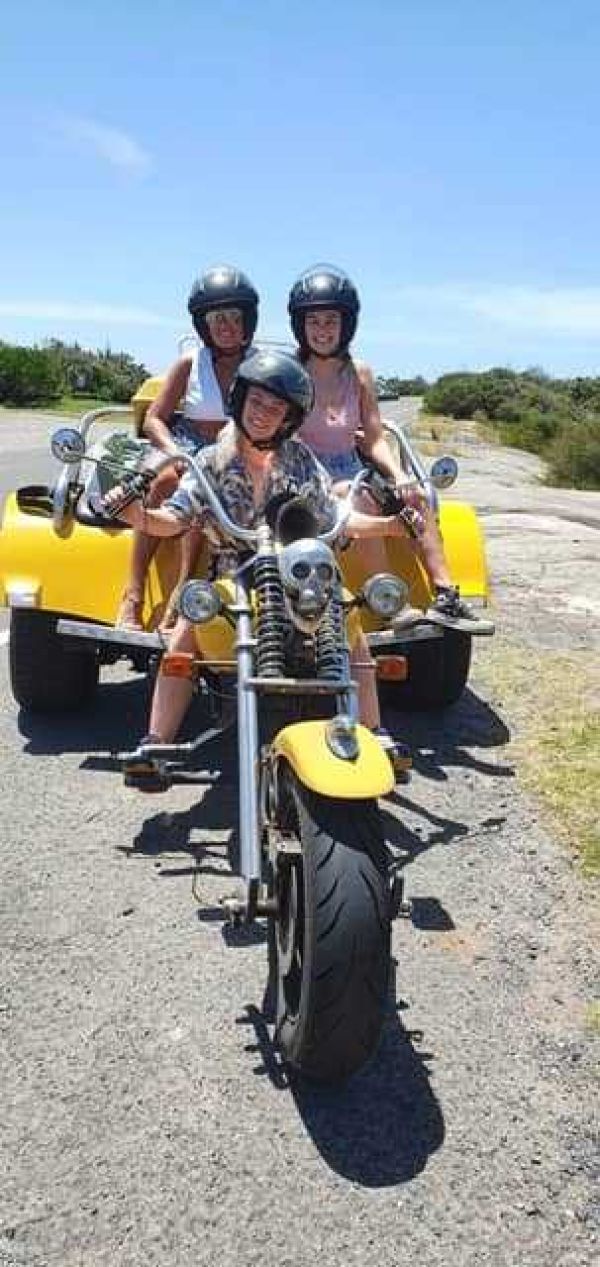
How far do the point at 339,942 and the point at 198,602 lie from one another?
4.55 ft

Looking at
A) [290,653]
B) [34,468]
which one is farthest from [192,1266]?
[34,468]

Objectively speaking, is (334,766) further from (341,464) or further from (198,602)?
(341,464)

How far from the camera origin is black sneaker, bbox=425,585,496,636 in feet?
17.0

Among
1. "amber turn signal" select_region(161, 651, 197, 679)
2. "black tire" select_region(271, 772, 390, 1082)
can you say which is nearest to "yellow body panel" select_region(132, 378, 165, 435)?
"amber turn signal" select_region(161, 651, 197, 679)

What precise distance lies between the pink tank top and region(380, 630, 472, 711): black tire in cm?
101

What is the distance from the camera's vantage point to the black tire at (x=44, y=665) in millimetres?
5773

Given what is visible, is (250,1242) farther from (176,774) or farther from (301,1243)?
(176,774)

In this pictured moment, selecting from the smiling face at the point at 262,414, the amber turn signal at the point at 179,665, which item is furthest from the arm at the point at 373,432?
the amber turn signal at the point at 179,665

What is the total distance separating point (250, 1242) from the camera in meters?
2.48

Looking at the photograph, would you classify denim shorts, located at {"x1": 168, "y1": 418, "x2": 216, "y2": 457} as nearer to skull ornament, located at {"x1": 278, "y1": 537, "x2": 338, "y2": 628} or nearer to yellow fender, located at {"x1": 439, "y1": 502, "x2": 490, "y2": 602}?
yellow fender, located at {"x1": 439, "y1": 502, "x2": 490, "y2": 602}

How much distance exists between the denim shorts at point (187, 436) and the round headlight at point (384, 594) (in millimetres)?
2108

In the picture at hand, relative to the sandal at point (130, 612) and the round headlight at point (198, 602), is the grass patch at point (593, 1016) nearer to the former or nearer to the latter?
the round headlight at point (198, 602)

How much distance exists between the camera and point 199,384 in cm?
583

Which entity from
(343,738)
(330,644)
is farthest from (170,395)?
(343,738)
